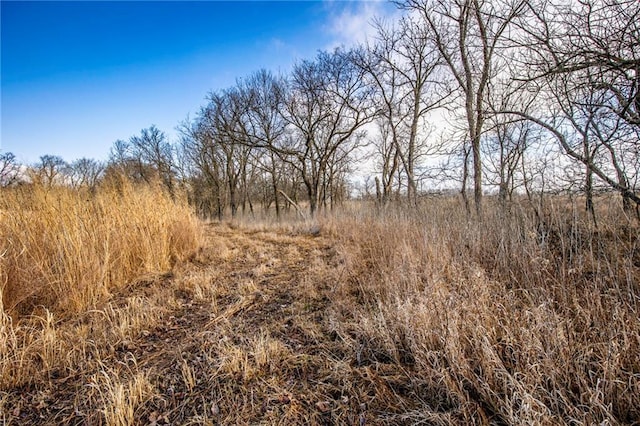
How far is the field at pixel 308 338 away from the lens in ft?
4.78

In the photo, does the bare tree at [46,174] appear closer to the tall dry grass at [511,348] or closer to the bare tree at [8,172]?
the bare tree at [8,172]

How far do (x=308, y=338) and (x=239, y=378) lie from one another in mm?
682

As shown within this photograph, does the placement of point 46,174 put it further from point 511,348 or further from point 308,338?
point 511,348

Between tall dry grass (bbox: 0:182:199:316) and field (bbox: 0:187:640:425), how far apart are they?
0.07 ft

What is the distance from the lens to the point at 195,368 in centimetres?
198

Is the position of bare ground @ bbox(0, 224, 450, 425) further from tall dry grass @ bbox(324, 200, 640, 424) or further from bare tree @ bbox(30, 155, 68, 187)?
bare tree @ bbox(30, 155, 68, 187)

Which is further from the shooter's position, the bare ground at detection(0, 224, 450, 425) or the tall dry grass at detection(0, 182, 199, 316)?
the tall dry grass at detection(0, 182, 199, 316)

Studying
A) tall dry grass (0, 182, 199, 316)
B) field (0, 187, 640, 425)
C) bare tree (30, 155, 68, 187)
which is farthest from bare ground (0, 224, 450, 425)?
bare tree (30, 155, 68, 187)

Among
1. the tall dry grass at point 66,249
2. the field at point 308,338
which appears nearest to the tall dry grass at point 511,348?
the field at point 308,338

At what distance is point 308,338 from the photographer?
233 cm

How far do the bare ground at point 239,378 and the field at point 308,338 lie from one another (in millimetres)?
12

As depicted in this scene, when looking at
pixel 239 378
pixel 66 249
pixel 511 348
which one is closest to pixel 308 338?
pixel 239 378

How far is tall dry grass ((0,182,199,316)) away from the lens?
277 cm

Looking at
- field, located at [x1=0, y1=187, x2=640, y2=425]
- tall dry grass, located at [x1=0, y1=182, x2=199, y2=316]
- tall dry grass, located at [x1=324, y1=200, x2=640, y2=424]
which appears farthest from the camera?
tall dry grass, located at [x1=0, y1=182, x2=199, y2=316]
